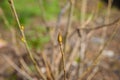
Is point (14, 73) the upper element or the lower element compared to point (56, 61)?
lower

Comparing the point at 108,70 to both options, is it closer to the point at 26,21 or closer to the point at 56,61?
the point at 56,61

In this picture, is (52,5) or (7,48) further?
(52,5)

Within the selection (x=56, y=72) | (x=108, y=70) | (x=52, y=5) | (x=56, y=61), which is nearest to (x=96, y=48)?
(x=108, y=70)

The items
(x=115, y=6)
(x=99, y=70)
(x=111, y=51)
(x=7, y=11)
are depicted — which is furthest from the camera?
(x=115, y=6)

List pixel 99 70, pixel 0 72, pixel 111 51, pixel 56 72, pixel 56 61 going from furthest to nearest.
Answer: pixel 111 51, pixel 0 72, pixel 99 70, pixel 56 61, pixel 56 72

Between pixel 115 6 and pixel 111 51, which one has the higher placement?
pixel 111 51

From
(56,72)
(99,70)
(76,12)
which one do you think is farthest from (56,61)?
(76,12)

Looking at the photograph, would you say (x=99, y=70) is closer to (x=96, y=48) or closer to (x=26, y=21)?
(x=96, y=48)

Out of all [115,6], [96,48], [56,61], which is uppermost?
[56,61]

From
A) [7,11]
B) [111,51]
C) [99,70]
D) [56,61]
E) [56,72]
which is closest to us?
[56,72]
